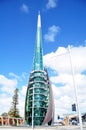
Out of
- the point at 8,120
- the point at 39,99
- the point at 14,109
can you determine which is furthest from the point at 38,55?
the point at 8,120

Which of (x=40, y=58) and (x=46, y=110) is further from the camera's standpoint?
(x=40, y=58)

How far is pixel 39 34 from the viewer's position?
138 meters

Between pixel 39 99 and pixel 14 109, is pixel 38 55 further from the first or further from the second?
pixel 14 109

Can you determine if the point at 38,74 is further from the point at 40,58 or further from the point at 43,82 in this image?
the point at 40,58

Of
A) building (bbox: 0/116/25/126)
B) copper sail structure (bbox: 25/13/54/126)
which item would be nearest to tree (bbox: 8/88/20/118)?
building (bbox: 0/116/25/126)

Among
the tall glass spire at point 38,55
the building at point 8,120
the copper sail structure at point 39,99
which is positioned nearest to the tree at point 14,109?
the building at point 8,120

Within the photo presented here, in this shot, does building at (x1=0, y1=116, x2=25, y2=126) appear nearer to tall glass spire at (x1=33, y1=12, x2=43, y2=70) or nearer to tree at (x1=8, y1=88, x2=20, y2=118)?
tree at (x1=8, y1=88, x2=20, y2=118)

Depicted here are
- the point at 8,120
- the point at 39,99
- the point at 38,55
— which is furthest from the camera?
the point at 38,55

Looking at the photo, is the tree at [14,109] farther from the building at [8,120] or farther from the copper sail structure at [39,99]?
the copper sail structure at [39,99]

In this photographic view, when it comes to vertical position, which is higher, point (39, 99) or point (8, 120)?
point (39, 99)

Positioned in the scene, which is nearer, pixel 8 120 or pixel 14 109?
pixel 14 109

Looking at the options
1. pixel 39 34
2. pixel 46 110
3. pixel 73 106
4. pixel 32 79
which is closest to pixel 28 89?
pixel 32 79

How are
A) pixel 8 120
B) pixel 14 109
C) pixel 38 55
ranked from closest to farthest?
pixel 14 109 < pixel 8 120 < pixel 38 55

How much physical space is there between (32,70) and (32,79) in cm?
606
